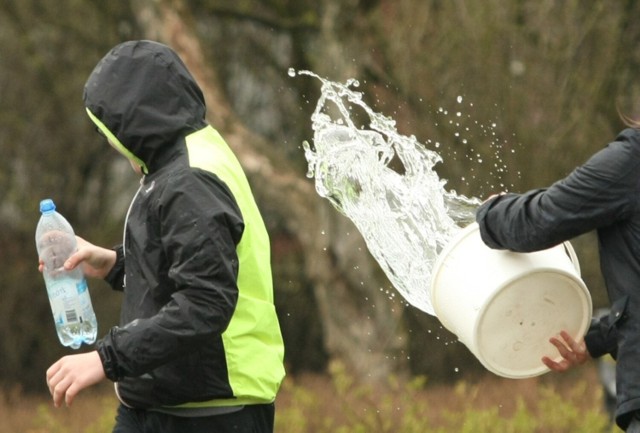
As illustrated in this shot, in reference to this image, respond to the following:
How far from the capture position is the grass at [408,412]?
6934 mm

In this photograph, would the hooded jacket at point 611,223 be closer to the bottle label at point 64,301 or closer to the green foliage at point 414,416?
the bottle label at point 64,301

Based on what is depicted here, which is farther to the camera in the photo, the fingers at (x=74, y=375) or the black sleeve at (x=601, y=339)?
the black sleeve at (x=601, y=339)

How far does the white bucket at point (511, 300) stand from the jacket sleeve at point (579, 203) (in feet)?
0.61

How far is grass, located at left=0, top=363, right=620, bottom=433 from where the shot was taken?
22.7 feet

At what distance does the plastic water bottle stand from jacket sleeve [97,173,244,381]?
0.48 m

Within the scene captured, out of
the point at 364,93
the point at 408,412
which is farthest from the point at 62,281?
the point at 364,93

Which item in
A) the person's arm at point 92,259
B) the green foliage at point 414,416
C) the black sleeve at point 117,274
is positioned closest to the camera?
the person's arm at point 92,259

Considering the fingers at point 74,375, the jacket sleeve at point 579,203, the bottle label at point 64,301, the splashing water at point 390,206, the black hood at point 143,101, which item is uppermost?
the jacket sleeve at point 579,203

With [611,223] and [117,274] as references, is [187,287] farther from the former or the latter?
[611,223]

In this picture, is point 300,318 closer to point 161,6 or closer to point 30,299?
point 30,299

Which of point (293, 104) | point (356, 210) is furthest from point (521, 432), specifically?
point (293, 104)

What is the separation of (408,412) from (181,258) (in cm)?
369

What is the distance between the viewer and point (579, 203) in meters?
3.29

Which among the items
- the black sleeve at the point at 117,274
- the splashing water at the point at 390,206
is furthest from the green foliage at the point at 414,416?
the black sleeve at the point at 117,274
